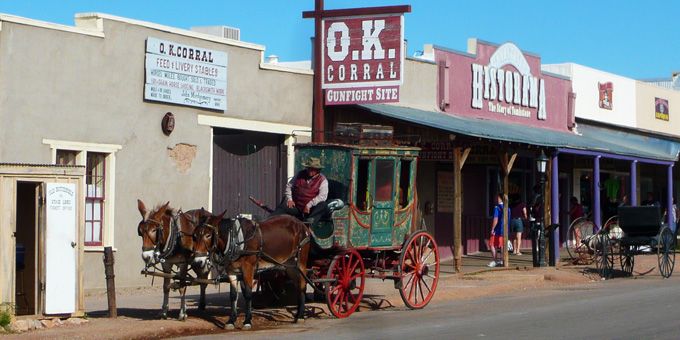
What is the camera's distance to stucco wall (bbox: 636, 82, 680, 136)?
39.8 metres

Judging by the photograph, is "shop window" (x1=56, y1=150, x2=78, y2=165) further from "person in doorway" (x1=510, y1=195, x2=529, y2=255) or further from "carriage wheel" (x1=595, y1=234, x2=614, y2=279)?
"person in doorway" (x1=510, y1=195, x2=529, y2=255)

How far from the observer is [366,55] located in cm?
2280

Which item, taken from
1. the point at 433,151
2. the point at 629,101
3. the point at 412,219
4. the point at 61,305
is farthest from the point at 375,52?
the point at 629,101

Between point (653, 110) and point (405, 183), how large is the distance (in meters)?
25.8

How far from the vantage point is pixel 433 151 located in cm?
2525

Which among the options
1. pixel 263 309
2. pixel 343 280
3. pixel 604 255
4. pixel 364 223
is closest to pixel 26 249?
pixel 263 309

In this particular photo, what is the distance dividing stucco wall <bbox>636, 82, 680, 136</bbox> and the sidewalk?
14.3 meters

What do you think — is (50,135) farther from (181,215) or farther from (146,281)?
(181,215)

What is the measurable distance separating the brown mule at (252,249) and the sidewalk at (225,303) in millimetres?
557

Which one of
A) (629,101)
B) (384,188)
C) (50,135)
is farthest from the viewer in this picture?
(629,101)

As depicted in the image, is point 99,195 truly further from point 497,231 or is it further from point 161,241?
point 497,231

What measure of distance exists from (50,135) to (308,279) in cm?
578

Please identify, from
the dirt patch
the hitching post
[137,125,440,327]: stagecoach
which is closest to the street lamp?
the dirt patch

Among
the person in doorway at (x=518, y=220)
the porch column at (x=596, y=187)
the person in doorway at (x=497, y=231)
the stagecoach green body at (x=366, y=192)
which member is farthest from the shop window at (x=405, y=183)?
the porch column at (x=596, y=187)
